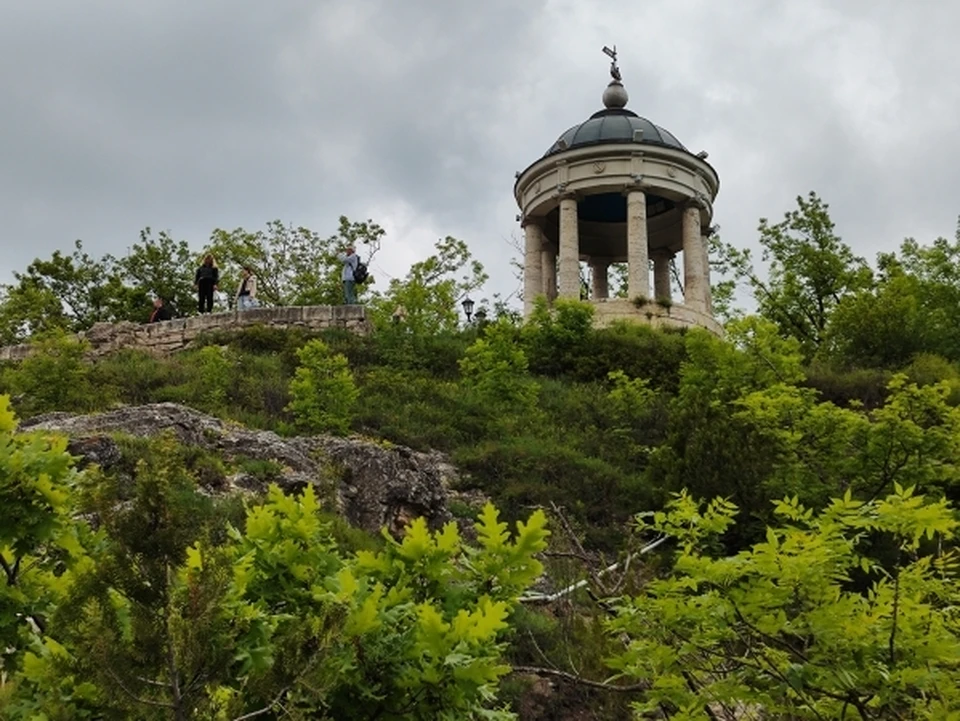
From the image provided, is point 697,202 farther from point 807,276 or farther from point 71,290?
point 71,290

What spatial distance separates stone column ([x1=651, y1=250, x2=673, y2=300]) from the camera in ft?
107

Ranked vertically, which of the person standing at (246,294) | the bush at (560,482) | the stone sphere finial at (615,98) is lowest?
the bush at (560,482)

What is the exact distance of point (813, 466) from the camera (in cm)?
1177

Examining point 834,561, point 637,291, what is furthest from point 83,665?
point 637,291

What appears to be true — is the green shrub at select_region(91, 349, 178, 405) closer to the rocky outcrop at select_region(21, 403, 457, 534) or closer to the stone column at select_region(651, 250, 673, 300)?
the rocky outcrop at select_region(21, 403, 457, 534)

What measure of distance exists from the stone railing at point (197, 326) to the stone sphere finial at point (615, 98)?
12.4 meters

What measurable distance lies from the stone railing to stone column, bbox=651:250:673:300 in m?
11.9

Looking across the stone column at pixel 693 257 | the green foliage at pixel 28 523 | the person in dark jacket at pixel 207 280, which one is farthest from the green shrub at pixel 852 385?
the green foliage at pixel 28 523

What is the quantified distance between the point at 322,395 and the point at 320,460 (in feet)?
11.8

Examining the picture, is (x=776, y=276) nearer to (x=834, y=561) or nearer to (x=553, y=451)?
(x=553, y=451)

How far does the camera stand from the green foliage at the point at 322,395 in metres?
15.1

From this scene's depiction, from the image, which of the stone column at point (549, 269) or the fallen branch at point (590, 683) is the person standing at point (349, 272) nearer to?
the stone column at point (549, 269)

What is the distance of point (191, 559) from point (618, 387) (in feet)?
51.1

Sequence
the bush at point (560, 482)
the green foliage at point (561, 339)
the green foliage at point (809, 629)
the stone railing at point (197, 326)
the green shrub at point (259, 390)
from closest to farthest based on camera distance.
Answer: the green foliage at point (809, 629), the bush at point (560, 482), the green shrub at point (259, 390), the stone railing at point (197, 326), the green foliage at point (561, 339)
